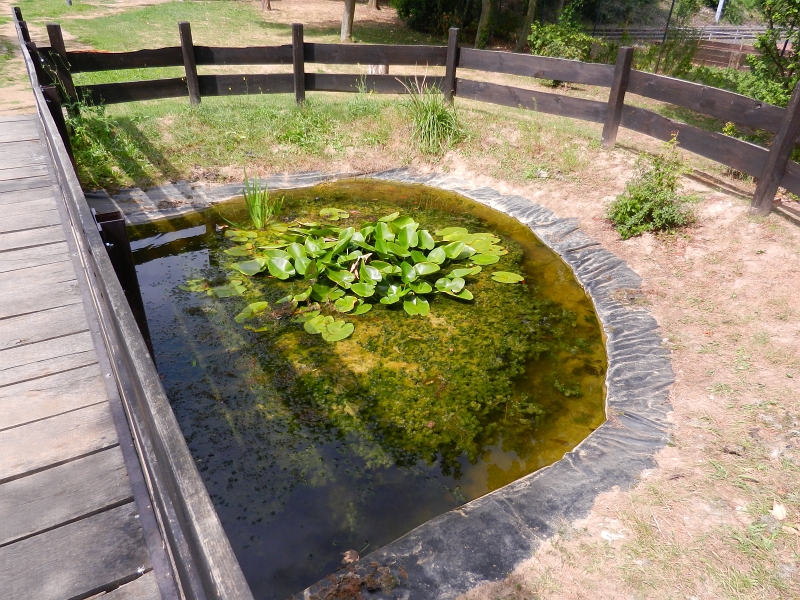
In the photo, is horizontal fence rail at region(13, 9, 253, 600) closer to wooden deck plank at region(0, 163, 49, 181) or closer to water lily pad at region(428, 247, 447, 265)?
wooden deck plank at region(0, 163, 49, 181)

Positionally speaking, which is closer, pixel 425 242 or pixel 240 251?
pixel 425 242

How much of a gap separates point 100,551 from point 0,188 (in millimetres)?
3327

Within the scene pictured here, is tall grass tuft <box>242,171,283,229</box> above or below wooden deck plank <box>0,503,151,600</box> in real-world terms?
below

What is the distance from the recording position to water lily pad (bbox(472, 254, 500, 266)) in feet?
17.7

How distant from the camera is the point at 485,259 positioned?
545 cm

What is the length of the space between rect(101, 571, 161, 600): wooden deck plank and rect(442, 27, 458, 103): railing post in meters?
7.95

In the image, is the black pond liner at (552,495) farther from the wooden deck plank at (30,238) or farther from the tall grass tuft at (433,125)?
the tall grass tuft at (433,125)

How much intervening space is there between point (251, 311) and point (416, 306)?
1388 millimetres

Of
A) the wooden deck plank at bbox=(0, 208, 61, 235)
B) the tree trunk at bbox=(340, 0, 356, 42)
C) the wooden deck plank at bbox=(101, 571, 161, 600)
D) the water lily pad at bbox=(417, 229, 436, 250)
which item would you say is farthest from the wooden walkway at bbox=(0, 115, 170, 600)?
the tree trunk at bbox=(340, 0, 356, 42)

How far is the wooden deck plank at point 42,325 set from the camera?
248 centimetres

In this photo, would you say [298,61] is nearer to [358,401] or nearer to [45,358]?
[358,401]

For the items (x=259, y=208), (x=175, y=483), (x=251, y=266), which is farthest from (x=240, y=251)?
(x=175, y=483)

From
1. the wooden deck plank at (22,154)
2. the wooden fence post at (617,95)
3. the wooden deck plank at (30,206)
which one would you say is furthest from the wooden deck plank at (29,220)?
the wooden fence post at (617,95)

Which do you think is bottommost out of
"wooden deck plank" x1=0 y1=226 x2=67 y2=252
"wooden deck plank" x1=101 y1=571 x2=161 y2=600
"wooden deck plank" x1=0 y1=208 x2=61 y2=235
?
"wooden deck plank" x1=101 y1=571 x2=161 y2=600
